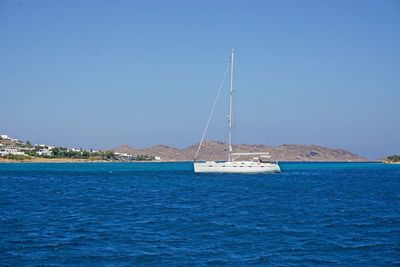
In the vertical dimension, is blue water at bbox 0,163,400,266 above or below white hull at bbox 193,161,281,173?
below

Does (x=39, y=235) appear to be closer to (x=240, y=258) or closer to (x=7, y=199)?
(x=240, y=258)

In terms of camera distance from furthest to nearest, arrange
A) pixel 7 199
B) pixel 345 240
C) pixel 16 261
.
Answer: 1. pixel 7 199
2. pixel 345 240
3. pixel 16 261

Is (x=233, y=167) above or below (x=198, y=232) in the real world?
above

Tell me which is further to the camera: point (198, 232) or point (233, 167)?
point (233, 167)

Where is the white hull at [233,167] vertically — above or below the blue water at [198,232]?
above

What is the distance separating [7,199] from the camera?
4019cm

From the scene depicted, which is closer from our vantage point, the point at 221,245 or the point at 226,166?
the point at 221,245

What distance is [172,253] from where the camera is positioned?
776 inches

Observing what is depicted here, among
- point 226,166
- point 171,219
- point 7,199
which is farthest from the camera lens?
point 226,166

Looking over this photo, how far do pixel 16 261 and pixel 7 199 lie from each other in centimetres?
2358

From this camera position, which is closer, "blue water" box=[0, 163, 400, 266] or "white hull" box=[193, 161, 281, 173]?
"blue water" box=[0, 163, 400, 266]

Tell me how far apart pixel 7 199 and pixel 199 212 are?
56.7ft

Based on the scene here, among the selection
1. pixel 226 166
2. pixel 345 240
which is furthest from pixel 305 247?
pixel 226 166

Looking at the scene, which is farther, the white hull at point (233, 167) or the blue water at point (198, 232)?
the white hull at point (233, 167)
